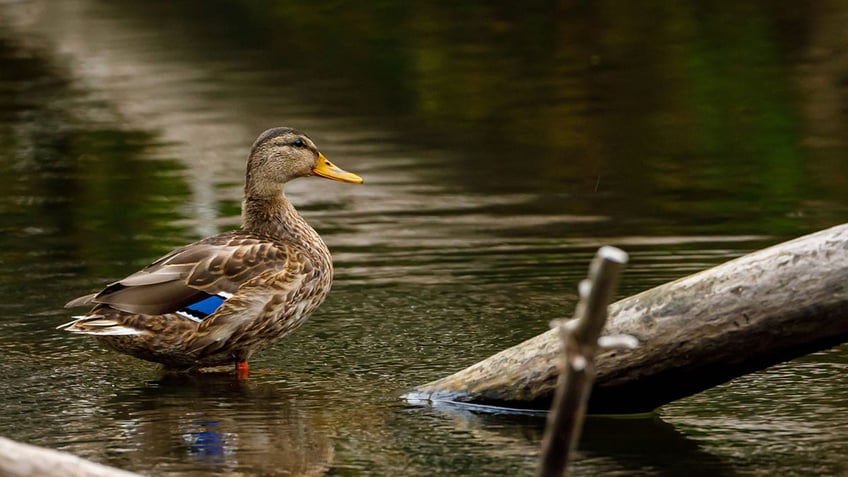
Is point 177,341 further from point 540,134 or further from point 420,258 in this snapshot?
point 540,134

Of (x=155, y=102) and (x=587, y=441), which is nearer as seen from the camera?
(x=587, y=441)

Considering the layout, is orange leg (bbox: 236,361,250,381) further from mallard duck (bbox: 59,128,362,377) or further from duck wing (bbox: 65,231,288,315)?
duck wing (bbox: 65,231,288,315)

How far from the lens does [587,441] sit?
6297 millimetres

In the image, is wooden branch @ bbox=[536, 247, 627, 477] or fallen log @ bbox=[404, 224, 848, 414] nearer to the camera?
wooden branch @ bbox=[536, 247, 627, 477]

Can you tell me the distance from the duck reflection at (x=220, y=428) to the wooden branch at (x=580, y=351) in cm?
241

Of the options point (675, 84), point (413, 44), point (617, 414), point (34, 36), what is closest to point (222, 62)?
point (413, 44)

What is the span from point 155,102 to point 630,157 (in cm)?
655

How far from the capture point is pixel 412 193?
1284 centimetres

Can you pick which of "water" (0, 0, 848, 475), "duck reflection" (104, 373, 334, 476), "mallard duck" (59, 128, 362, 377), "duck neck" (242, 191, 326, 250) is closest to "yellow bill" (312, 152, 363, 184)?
"duck neck" (242, 191, 326, 250)

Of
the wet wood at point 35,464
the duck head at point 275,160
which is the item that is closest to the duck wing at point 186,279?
the duck head at point 275,160

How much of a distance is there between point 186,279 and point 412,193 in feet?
17.4

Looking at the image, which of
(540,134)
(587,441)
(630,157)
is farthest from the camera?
(540,134)

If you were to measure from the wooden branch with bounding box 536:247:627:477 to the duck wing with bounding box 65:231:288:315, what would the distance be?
13.7ft

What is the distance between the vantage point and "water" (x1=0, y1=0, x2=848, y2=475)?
21.4 feet
